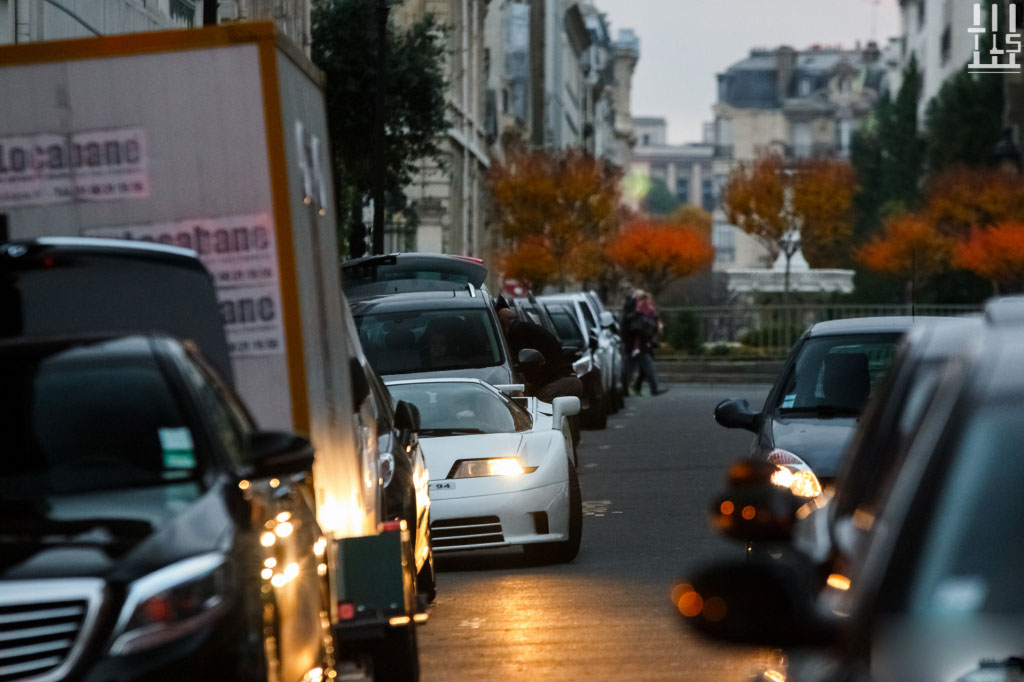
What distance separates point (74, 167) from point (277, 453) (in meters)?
2.19

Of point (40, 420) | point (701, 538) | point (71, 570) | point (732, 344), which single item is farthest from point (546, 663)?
point (732, 344)

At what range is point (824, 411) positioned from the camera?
41.7ft

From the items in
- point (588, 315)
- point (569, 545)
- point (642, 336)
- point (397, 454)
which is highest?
point (397, 454)

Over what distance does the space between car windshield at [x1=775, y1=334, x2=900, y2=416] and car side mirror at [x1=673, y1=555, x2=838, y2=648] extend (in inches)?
362

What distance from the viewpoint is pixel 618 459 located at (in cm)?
2511

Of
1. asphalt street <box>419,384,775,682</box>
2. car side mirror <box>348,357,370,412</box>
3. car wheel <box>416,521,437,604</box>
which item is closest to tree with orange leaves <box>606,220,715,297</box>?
asphalt street <box>419,384,775,682</box>

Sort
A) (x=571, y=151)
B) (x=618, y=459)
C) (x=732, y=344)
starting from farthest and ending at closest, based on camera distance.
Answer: (x=571, y=151) < (x=732, y=344) < (x=618, y=459)

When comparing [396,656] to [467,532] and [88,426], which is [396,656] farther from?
[467,532]

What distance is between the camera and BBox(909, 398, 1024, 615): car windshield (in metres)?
3.26

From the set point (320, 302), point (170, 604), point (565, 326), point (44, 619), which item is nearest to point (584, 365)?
point (565, 326)

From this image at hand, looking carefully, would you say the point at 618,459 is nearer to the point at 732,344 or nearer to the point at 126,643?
the point at 126,643

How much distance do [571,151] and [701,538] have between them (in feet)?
200

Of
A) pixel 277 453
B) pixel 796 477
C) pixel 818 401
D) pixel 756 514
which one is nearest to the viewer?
pixel 756 514

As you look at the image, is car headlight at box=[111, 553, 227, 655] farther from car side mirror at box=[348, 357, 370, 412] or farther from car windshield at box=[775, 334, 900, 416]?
car windshield at box=[775, 334, 900, 416]
